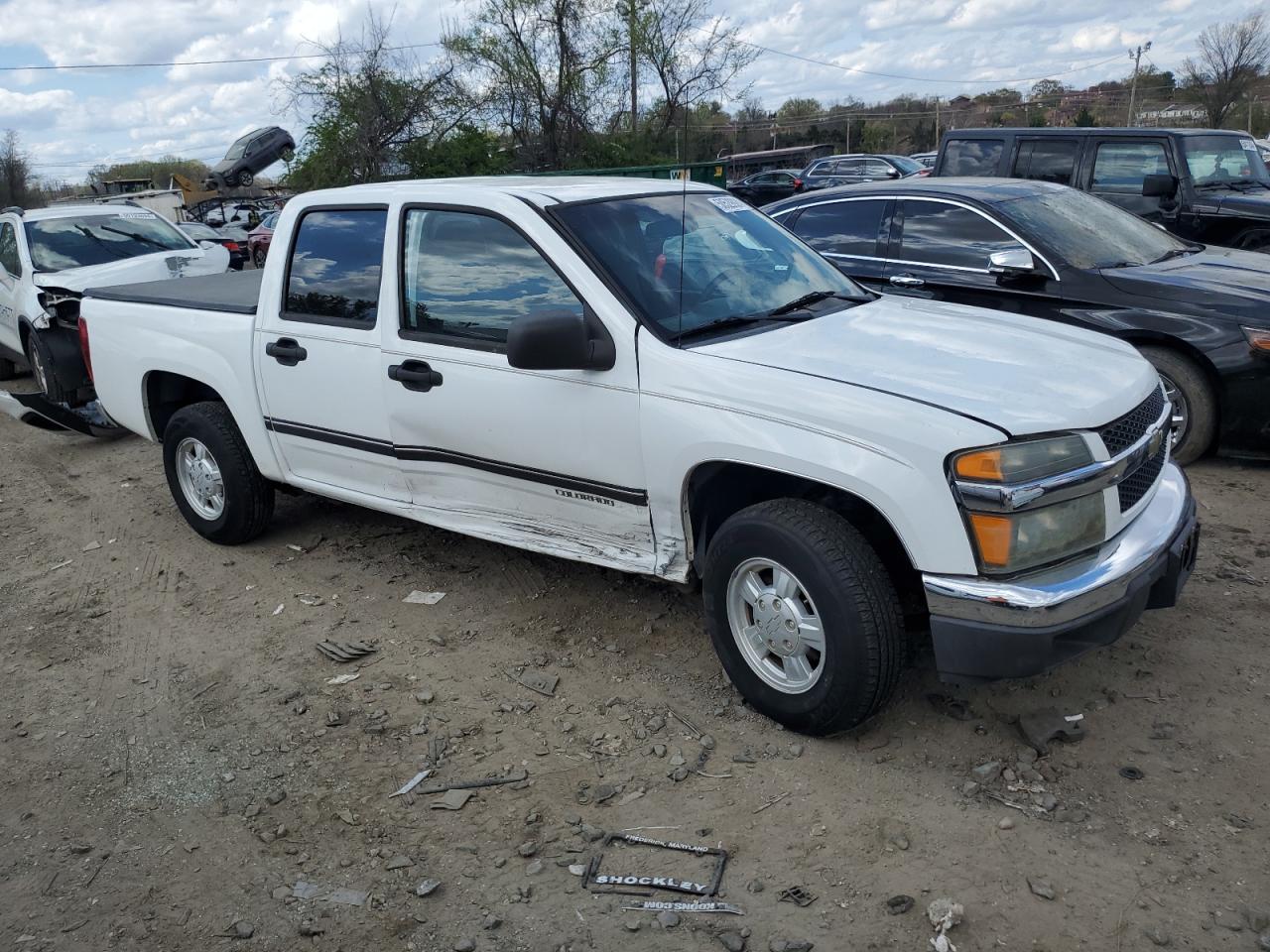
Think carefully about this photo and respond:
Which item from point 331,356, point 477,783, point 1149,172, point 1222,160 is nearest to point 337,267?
point 331,356

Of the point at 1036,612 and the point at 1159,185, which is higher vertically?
the point at 1159,185

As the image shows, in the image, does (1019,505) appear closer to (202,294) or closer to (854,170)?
(202,294)

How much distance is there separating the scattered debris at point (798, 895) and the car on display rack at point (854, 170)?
2043 centimetres

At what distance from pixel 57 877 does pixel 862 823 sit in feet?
8.10

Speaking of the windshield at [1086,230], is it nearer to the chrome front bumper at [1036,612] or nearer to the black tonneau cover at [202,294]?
the chrome front bumper at [1036,612]

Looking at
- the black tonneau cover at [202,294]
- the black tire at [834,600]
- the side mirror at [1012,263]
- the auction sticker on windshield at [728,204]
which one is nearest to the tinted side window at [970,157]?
the side mirror at [1012,263]

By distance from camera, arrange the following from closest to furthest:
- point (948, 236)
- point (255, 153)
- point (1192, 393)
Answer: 1. point (1192, 393)
2. point (948, 236)
3. point (255, 153)

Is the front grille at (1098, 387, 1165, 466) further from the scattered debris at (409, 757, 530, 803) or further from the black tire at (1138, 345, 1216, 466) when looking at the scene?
the black tire at (1138, 345, 1216, 466)

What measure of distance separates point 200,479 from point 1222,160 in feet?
30.2

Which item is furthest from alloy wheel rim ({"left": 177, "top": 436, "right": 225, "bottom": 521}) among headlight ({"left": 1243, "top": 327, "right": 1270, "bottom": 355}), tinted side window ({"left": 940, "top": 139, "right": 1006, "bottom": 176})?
tinted side window ({"left": 940, "top": 139, "right": 1006, "bottom": 176})

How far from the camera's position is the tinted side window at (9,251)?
9.75 m

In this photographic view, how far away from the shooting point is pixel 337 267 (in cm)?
477

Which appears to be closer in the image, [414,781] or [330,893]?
[330,893]

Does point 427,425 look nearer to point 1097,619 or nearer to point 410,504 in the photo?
point 410,504
